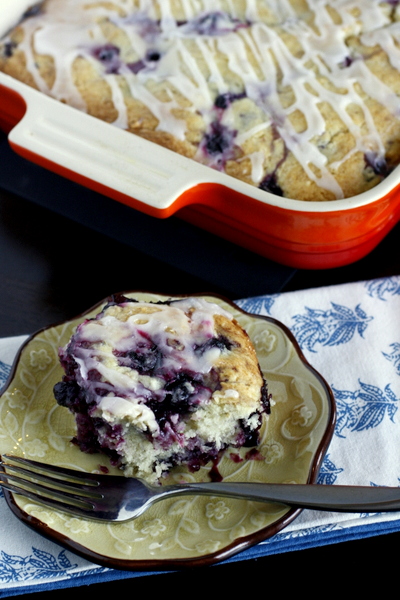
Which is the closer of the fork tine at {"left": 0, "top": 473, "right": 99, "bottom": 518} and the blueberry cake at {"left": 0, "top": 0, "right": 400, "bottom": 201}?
the fork tine at {"left": 0, "top": 473, "right": 99, "bottom": 518}

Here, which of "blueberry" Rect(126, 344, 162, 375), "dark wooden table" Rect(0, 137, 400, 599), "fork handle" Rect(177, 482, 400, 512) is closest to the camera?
"fork handle" Rect(177, 482, 400, 512)

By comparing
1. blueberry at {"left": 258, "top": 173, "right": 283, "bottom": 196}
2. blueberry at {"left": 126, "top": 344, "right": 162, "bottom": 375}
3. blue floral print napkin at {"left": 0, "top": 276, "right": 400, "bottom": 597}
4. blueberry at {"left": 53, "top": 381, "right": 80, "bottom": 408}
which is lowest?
blue floral print napkin at {"left": 0, "top": 276, "right": 400, "bottom": 597}

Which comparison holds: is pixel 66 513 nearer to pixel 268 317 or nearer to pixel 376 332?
pixel 268 317

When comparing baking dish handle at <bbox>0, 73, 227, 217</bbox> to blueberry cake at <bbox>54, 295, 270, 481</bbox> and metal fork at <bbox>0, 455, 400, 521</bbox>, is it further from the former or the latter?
metal fork at <bbox>0, 455, 400, 521</bbox>

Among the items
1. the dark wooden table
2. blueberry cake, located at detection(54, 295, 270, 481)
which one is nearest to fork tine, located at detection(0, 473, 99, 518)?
blueberry cake, located at detection(54, 295, 270, 481)

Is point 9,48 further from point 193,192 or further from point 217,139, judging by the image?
point 193,192

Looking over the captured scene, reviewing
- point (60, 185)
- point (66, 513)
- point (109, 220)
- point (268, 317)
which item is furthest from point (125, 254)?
point (66, 513)

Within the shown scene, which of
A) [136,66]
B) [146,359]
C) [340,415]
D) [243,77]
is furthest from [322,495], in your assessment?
[136,66]
